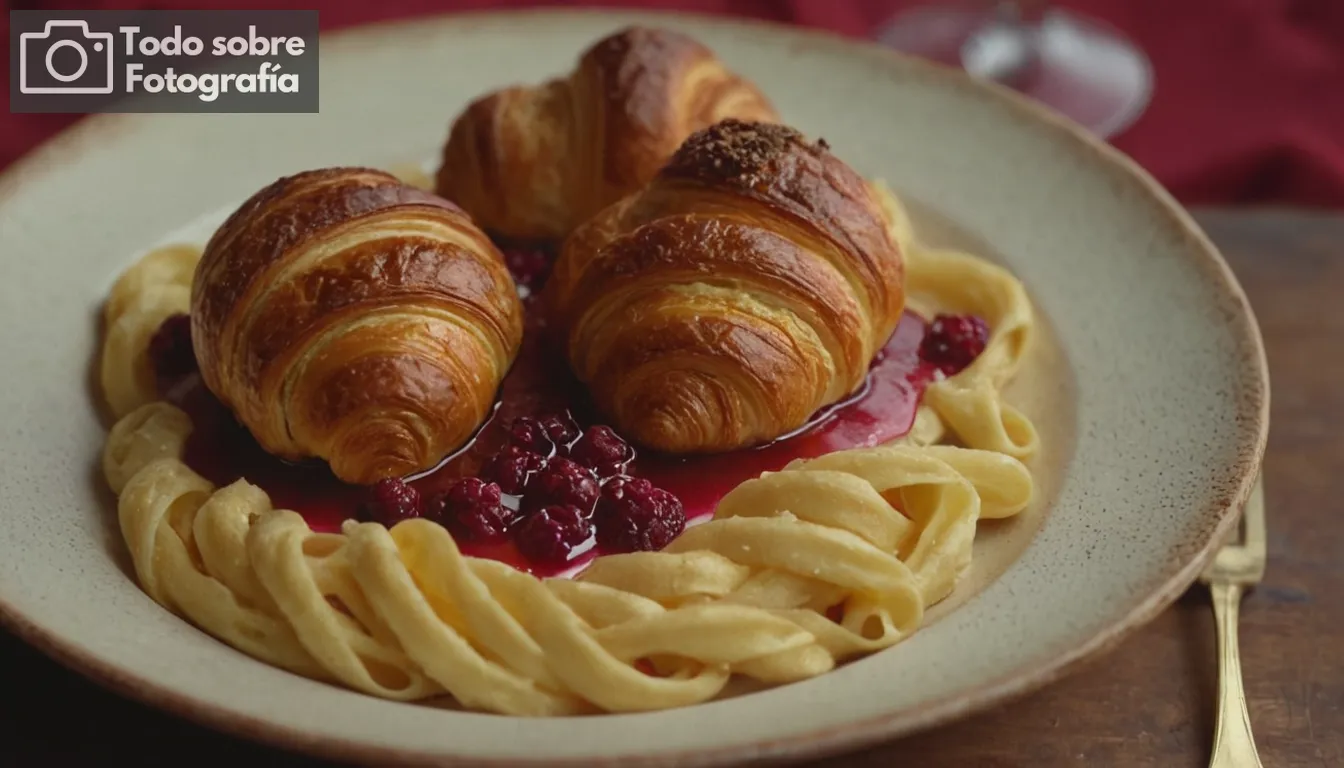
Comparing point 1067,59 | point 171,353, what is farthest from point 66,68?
point 1067,59

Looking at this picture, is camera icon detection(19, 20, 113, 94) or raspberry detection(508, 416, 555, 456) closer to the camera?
raspberry detection(508, 416, 555, 456)

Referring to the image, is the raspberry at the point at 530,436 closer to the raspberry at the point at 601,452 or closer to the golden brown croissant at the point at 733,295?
the raspberry at the point at 601,452

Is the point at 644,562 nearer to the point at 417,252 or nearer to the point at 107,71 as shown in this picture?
the point at 417,252

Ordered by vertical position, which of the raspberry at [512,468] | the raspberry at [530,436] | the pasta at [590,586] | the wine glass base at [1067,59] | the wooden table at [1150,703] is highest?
the wine glass base at [1067,59]

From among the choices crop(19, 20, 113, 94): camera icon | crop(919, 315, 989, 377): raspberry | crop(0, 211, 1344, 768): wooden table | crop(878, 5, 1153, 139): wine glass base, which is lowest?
crop(0, 211, 1344, 768): wooden table

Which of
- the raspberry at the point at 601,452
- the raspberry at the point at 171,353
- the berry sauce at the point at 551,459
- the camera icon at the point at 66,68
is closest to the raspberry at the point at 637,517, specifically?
the berry sauce at the point at 551,459

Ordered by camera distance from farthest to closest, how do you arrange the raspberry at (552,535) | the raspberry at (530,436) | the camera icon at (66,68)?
the camera icon at (66,68)
the raspberry at (530,436)
the raspberry at (552,535)

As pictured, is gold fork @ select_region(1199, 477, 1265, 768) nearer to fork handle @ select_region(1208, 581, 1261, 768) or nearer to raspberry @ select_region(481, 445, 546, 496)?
fork handle @ select_region(1208, 581, 1261, 768)

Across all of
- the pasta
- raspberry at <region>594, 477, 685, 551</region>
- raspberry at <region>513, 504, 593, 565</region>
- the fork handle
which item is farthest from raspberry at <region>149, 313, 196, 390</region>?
the fork handle
